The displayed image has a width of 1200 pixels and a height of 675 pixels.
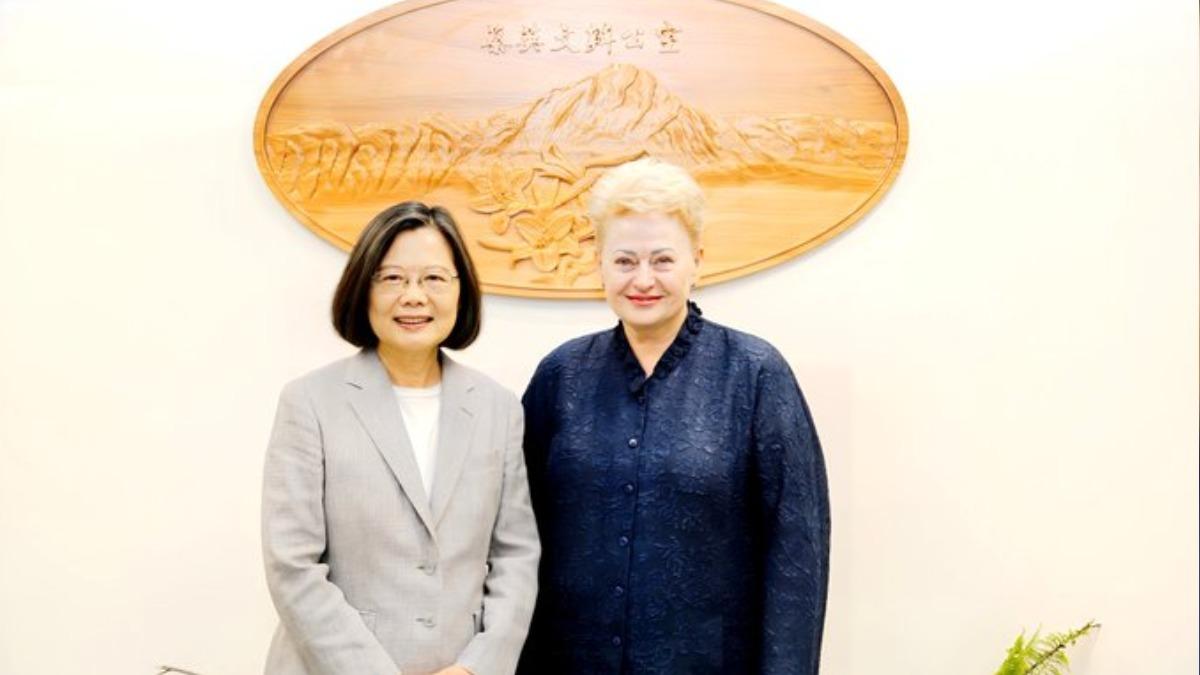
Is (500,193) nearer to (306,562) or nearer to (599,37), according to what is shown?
(599,37)

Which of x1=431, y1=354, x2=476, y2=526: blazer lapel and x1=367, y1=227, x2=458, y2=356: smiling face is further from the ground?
x1=367, y1=227, x2=458, y2=356: smiling face

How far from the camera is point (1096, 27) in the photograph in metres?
2.43

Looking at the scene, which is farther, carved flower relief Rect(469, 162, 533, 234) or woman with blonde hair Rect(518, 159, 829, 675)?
carved flower relief Rect(469, 162, 533, 234)

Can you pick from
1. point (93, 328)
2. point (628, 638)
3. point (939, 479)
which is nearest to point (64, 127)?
point (93, 328)

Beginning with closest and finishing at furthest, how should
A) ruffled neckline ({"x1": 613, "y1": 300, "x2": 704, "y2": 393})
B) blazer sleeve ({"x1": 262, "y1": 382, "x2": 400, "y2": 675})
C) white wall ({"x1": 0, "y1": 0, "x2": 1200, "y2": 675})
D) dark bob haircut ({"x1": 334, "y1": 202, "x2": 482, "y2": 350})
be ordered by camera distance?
blazer sleeve ({"x1": 262, "y1": 382, "x2": 400, "y2": 675}) < dark bob haircut ({"x1": 334, "y1": 202, "x2": 482, "y2": 350}) < ruffled neckline ({"x1": 613, "y1": 300, "x2": 704, "y2": 393}) < white wall ({"x1": 0, "y1": 0, "x2": 1200, "y2": 675})

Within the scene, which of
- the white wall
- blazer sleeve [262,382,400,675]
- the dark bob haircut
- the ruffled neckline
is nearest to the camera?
blazer sleeve [262,382,400,675]

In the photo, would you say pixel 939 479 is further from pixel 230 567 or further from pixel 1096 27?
pixel 230 567

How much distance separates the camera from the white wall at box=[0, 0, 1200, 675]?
243 centimetres


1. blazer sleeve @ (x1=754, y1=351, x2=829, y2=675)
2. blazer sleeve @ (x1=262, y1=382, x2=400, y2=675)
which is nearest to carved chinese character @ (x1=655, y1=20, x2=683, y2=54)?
blazer sleeve @ (x1=754, y1=351, x2=829, y2=675)

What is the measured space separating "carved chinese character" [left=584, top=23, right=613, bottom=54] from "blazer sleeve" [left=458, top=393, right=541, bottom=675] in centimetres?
93

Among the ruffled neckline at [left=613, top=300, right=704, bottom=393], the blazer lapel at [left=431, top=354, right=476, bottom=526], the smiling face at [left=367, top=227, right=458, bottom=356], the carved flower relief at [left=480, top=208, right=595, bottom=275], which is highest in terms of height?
the carved flower relief at [left=480, top=208, right=595, bottom=275]

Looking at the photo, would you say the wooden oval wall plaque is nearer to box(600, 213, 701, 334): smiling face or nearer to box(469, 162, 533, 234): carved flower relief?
box(469, 162, 533, 234): carved flower relief

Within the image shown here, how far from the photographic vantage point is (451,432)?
1835 millimetres

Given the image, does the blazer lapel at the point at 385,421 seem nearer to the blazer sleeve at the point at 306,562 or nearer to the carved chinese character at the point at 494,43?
the blazer sleeve at the point at 306,562
